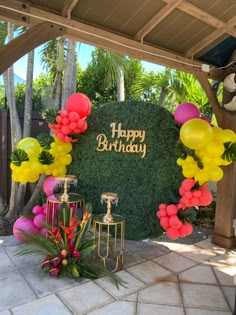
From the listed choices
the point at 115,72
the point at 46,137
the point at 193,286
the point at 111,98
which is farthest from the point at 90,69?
the point at 193,286

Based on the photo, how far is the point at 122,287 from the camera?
2602 millimetres

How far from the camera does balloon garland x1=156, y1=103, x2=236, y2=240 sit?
280 cm

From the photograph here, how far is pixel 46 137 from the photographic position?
3.53 meters

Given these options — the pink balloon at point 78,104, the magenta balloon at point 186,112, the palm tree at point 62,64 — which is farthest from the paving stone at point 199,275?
the palm tree at point 62,64

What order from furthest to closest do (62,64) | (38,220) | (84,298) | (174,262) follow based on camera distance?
1. (62,64)
2. (38,220)
3. (174,262)
4. (84,298)

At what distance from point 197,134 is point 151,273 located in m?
1.50

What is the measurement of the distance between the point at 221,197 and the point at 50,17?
2909 millimetres

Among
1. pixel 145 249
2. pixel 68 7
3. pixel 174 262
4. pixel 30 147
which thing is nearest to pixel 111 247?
pixel 145 249

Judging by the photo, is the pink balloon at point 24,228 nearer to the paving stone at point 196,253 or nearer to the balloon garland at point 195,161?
the balloon garland at point 195,161

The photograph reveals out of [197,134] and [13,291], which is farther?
[197,134]

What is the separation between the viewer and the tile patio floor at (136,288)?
2.27 meters

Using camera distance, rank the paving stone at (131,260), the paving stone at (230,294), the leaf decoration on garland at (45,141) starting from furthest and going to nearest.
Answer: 1. the leaf decoration on garland at (45,141)
2. the paving stone at (131,260)
3. the paving stone at (230,294)

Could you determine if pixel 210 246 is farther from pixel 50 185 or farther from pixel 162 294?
pixel 50 185

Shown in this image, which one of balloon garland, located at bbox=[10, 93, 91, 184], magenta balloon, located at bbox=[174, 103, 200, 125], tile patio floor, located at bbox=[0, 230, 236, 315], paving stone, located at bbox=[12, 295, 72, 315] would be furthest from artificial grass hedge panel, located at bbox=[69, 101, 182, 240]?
paving stone, located at bbox=[12, 295, 72, 315]
